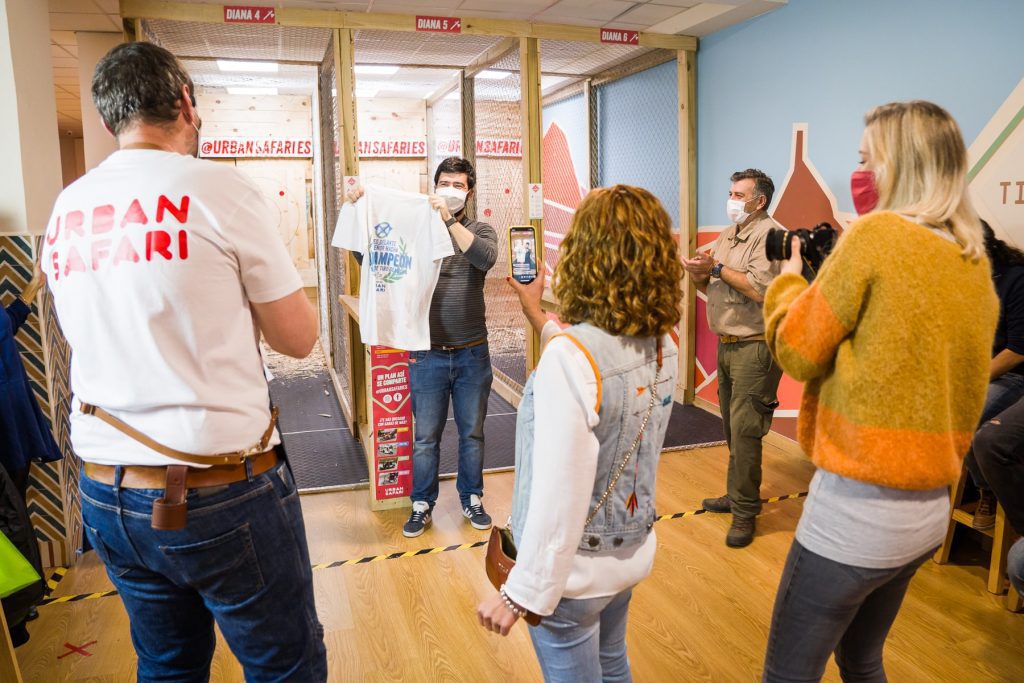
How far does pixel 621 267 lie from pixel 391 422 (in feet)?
8.02

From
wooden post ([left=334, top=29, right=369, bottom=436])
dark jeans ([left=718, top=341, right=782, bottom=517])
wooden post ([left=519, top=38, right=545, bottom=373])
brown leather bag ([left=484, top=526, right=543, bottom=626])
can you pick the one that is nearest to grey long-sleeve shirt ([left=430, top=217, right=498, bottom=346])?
dark jeans ([left=718, top=341, right=782, bottom=517])

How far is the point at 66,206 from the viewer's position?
1.29 m

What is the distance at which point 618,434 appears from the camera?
1323 millimetres

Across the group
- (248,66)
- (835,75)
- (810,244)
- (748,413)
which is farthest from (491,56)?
(810,244)

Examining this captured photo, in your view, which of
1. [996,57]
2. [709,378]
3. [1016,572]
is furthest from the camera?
[709,378]

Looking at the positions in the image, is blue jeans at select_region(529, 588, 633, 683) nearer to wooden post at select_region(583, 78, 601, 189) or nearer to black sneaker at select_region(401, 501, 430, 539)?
black sneaker at select_region(401, 501, 430, 539)

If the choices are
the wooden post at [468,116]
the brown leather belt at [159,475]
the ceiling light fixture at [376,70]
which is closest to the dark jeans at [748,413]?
the brown leather belt at [159,475]

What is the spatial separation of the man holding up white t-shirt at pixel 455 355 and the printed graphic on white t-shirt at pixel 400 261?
7 cm

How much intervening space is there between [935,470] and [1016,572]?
97 cm

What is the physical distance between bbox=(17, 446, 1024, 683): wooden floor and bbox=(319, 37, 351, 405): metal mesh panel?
6.76 ft

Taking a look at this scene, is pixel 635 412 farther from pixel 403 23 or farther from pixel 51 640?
pixel 403 23

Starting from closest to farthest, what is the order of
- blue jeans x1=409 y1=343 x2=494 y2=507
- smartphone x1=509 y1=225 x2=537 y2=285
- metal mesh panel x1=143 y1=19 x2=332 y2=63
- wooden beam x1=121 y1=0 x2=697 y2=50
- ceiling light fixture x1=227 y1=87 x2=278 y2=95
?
smartphone x1=509 y1=225 x2=537 y2=285 → blue jeans x1=409 y1=343 x2=494 y2=507 → wooden beam x1=121 y1=0 x2=697 y2=50 → metal mesh panel x1=143 y1=19 x2=332 y2=63 → ceiling light fixture x1=227 y1=87 x2=278 y2=95

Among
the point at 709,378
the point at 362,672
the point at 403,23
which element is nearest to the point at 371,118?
the point at 403,23

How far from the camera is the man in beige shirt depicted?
3246 mm
